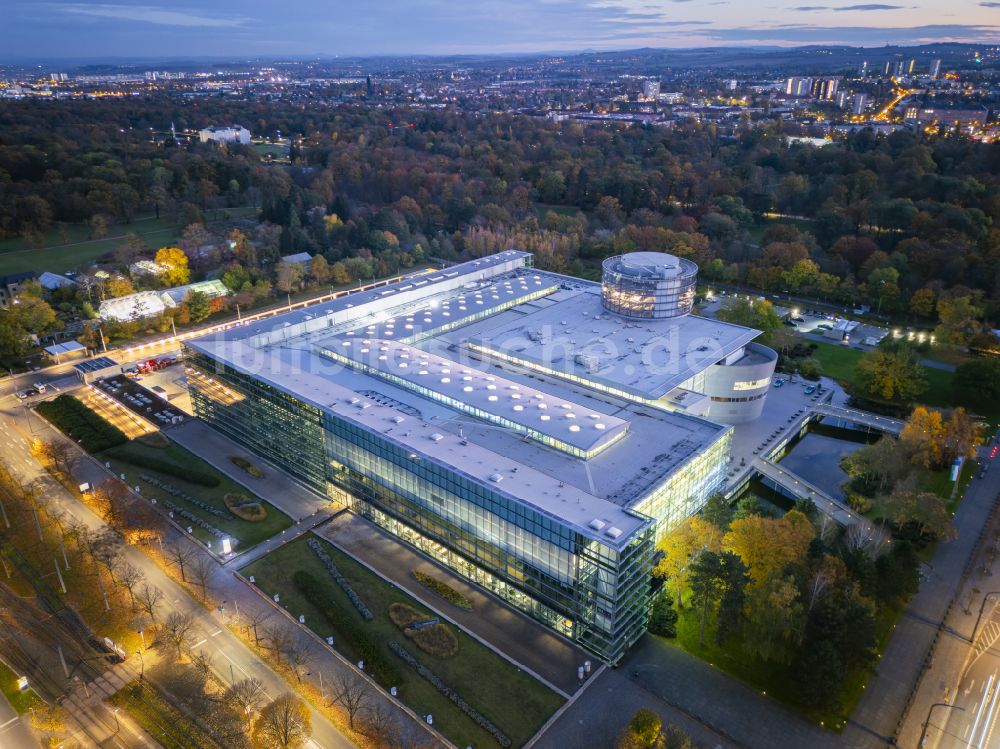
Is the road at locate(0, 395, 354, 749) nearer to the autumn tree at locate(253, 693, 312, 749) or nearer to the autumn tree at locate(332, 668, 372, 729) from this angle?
the autumn tree at locate(253, 693, 312, 749)

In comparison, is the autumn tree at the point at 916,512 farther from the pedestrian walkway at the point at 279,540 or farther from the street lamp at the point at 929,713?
the pedestrian walkway at the point at 279,540

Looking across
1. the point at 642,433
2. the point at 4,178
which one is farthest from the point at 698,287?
the point at 4,178

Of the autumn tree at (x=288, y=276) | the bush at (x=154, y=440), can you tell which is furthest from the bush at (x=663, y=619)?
the autumn tree at (x=288, y=276)

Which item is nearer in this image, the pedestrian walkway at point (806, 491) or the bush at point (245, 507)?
the bush at point (245, 507)

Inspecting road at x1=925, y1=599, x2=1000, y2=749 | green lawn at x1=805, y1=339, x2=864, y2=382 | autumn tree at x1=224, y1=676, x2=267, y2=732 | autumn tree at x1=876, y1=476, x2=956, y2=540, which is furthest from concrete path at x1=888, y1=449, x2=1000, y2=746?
autumn tree at x1=224, y1=676, x2=267, y2=732

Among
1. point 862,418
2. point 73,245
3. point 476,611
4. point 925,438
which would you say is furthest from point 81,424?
point 925,438

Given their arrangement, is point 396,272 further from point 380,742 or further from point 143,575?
point 380,742
